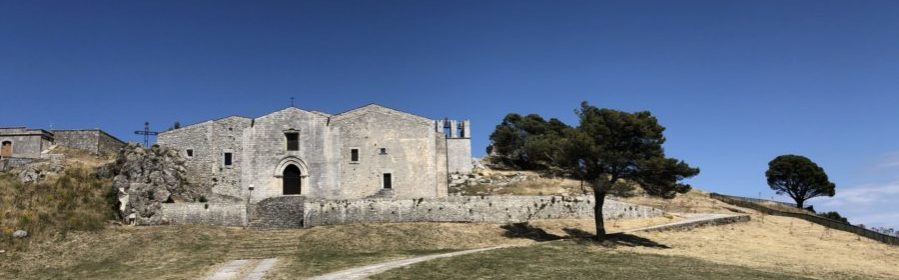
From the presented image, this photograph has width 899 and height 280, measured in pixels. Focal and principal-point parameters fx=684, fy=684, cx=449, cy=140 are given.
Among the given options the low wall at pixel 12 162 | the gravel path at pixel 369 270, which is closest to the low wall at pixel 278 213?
the gravel path at pixel 369 270

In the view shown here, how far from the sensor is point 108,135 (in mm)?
48094

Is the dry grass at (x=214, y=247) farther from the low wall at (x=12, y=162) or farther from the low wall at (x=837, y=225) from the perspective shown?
the low wall at (x=837, y=225)

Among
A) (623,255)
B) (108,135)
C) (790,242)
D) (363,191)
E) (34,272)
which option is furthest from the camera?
(108,135)

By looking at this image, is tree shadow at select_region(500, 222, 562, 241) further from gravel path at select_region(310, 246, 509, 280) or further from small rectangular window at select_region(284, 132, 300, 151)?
small rectangular window at select_region(284, 132, 300, 151)

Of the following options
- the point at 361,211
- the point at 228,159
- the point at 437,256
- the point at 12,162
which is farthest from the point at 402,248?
the point at 12,162

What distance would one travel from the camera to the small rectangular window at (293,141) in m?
42.4

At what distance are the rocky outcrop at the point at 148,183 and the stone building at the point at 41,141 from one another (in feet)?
30.6

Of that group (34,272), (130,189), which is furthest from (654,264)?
(130,189)

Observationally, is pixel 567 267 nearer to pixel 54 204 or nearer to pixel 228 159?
pixel 228 159

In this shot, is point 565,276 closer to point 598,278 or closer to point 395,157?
A: point 598,278

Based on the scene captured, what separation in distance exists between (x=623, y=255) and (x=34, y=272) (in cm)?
2298

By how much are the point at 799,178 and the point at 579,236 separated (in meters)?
43.5

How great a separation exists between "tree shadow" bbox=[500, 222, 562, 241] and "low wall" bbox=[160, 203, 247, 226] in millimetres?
14216

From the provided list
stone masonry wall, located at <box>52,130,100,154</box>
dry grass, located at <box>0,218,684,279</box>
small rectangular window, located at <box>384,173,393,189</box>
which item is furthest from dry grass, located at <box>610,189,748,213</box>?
stone masonry wall, located at <box>52,130,100,154</box>
